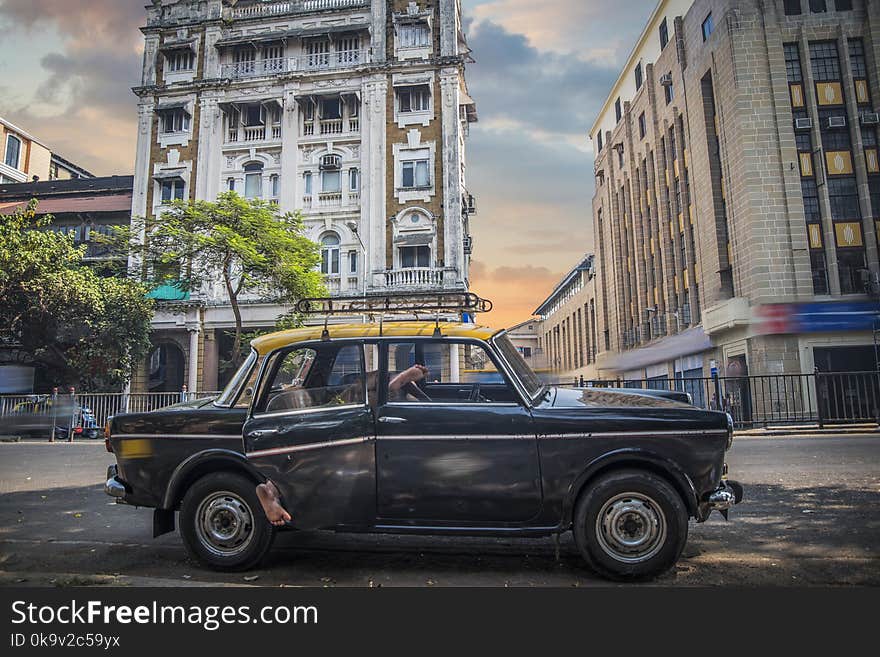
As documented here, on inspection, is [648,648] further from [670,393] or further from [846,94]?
[846,94]

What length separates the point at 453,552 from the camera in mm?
4660

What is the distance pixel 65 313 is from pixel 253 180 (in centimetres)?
889

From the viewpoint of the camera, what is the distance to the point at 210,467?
4.36 meters

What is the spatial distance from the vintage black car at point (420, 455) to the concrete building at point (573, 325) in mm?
41334

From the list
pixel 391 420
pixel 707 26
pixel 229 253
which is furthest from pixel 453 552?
pixel 707 26

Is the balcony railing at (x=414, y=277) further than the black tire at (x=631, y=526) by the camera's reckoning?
Yes

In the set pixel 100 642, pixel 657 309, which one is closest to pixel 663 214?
pixel 657 309

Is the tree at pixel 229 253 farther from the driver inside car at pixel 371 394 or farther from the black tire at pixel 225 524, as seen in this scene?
the driver inside car at pixel 371 394

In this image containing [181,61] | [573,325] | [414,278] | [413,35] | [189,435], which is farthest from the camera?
[573,325]

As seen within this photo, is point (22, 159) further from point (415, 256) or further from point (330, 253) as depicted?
point (415, 256)

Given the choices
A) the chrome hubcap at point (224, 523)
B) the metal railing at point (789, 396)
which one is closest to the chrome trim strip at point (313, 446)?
the chrome hubcap at point (224, 523)

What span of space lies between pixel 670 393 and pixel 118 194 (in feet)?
100

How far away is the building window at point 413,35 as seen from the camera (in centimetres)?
2612

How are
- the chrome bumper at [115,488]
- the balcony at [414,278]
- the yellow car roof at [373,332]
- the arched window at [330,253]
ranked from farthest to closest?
the arched window at [330,253] < the balcony at [414,278] < the chrome bumper at [115,488] < the yellow car roof at [373,332]
